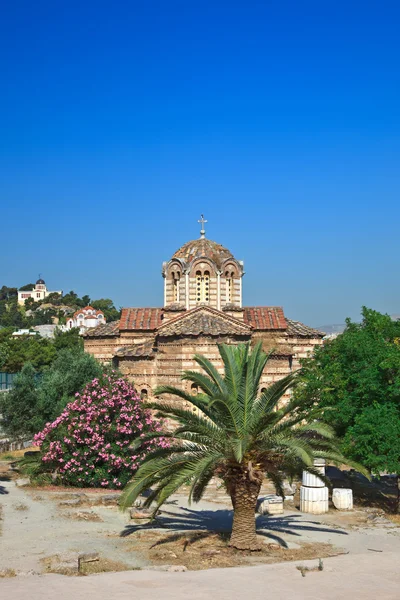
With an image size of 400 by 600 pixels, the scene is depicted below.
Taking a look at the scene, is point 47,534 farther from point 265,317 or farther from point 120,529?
point 265,317

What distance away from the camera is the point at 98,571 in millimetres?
12211

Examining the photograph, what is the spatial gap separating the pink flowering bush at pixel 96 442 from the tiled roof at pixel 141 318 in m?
10.1

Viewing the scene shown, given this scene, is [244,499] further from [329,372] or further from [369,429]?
[329,372]

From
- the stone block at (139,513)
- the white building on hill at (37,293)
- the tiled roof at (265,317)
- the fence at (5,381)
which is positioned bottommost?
the stone block at (139,513)

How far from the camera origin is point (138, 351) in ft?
91.3

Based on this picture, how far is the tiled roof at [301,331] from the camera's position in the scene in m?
30.9

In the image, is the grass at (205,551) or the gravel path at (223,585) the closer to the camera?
the gravel path at (223,585)

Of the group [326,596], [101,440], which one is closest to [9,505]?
[101,440]

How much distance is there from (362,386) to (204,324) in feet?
28.5

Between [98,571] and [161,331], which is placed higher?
[161,331]

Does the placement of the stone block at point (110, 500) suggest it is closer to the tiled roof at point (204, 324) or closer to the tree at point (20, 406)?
the tree at point (20, 406)

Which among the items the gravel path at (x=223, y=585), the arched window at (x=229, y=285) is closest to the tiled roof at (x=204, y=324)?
the arched window at (x=229, y=285)

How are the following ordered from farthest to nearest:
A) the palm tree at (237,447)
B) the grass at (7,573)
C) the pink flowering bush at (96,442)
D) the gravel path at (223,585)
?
the pink flowering bush at (96,442) → the palm tree at (237,447) → the grass at (7,573) → the gravel path at (223,585)

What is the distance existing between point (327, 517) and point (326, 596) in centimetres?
699
